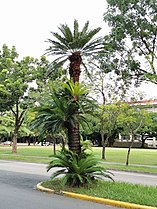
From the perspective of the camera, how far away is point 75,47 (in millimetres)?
12289

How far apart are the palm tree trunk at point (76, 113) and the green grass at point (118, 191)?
1.36 m

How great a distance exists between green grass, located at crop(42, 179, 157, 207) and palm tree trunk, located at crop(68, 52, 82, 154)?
136cm

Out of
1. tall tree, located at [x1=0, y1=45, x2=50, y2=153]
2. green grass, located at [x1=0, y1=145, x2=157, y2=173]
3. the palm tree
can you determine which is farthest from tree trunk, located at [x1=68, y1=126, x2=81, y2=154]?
tall tree, located at [x1=0, y1=45, x2=50, y2=153]

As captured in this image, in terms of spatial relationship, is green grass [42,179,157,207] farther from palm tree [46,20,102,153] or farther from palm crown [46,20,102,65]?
palm crown [46,20,102,65]

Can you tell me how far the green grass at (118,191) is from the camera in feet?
30.0

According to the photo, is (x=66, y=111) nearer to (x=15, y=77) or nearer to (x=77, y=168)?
(x=77, y=168)

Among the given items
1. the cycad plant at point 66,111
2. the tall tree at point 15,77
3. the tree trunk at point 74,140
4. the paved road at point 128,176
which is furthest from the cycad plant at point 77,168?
the tall tree at point 15,77

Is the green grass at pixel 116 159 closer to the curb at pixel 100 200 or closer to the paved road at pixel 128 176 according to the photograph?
the paved road at pixel 128 176

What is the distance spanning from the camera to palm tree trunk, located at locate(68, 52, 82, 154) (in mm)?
12008

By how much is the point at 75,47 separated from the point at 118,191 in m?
5.12

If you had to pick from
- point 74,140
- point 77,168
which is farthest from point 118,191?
point 74,140

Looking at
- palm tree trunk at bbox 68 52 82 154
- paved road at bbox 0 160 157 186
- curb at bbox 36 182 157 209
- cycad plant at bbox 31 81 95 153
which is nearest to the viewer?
curb at bbox 36 182 157 209

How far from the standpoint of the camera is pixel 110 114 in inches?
1089

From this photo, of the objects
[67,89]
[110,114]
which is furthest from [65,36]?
[110,114]
